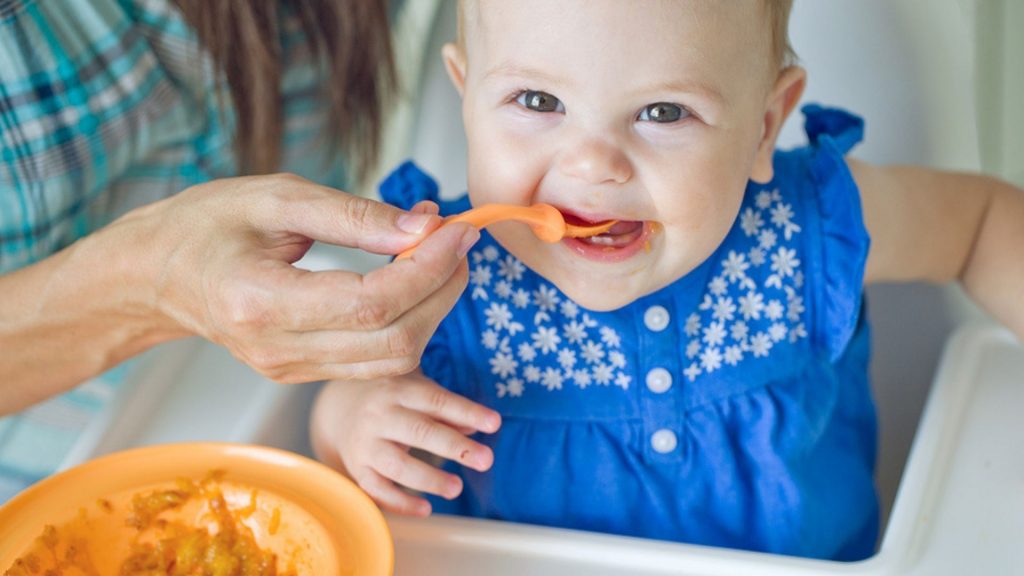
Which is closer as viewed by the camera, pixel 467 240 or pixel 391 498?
pixel 467 240

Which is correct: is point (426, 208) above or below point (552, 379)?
above

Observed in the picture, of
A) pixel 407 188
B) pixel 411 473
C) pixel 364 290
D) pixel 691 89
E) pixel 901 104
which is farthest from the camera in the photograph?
pixel 901 104

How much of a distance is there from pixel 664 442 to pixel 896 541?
21 cm

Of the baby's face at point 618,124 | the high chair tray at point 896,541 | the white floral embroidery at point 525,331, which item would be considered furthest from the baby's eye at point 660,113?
the high chair tray at point 896,541

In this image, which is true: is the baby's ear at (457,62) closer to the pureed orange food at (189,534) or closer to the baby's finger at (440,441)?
the baby's finger at (440,441)

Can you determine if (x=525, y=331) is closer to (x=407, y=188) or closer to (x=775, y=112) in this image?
(x=407, y=188)

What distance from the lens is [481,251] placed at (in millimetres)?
984

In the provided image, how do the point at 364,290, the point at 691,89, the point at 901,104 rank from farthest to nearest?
the point at 901,104 < the point at 691,89 < the point at 364,290

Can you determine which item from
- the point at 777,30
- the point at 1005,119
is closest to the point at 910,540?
the point at 777,30

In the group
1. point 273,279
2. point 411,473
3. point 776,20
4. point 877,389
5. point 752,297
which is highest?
point 776,20

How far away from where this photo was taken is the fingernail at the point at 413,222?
72 cm

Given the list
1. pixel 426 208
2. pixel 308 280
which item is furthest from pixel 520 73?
pixel 308 280

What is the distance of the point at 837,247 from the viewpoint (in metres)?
0.98

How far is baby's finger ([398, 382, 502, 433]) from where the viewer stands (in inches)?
35.2
